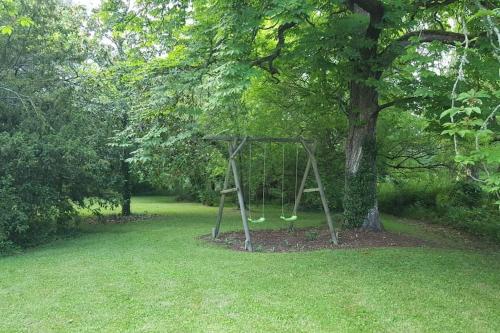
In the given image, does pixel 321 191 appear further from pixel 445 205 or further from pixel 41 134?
pixel 445 205

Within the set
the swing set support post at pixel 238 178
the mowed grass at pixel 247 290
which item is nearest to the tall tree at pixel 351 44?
the swing set support post at pixel 238 178

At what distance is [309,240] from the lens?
1008 centimetres

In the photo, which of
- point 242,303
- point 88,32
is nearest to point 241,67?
point 242,303

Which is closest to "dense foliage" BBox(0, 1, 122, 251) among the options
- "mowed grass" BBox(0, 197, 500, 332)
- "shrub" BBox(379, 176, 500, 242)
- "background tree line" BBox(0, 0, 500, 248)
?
"background tree line" BBox(0, 0, 500, 248)

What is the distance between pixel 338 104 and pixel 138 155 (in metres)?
5.87

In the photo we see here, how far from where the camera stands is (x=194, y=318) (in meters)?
4.94

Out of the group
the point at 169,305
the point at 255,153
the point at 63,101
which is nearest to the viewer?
the point at 169,305

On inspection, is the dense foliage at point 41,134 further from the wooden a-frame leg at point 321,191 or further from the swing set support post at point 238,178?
the wooden a-frame leg at point 321,191

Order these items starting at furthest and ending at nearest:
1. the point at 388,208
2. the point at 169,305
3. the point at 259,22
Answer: the point at 388,208, the point at 259,22, the point at 169,305

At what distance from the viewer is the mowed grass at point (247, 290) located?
4848 mm

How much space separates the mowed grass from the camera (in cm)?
485

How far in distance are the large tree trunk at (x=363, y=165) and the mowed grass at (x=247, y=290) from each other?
6.83 feet

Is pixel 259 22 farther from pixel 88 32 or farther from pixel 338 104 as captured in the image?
pixel 88 32

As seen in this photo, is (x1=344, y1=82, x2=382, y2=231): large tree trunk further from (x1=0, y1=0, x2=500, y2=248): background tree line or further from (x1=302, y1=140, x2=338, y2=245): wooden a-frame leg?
(x1=302, y1=140, x2=338, y2=245): wooden a-frame leg
